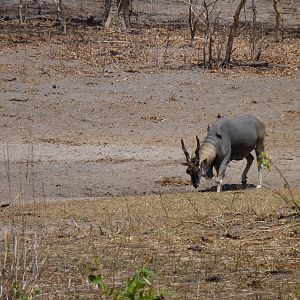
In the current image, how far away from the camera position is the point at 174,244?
30.6 ft

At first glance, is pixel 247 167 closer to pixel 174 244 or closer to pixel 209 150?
pixel 209 150

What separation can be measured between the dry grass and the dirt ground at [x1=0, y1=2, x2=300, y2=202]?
3374 millimetres

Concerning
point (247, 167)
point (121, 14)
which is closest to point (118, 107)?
point (247, 167)

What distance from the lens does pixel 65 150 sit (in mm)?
18141

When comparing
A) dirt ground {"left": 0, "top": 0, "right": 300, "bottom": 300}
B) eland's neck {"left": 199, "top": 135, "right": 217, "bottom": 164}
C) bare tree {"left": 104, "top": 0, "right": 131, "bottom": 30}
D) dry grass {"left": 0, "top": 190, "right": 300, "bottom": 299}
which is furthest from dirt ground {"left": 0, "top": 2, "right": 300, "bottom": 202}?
dry grass {"left": 0, "top": 190, "right": 300, "bottom": 299}

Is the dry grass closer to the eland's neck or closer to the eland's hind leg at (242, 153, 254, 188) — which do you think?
the eland's neck

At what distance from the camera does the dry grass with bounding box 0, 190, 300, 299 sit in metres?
7.90

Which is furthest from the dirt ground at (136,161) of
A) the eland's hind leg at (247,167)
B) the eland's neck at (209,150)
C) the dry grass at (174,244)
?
the eland's neck at (209,150)

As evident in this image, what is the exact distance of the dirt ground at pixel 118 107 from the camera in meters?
16.5

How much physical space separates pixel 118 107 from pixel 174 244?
12.1 meters

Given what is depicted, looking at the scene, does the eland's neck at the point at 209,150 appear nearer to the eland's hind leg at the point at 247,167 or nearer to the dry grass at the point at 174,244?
the eland's hind leg at the point at 247,167

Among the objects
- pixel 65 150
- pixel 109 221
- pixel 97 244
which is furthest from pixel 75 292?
pixel 65 150

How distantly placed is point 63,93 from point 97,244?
42.2 feet

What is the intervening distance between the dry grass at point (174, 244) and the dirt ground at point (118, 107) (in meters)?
3.37
